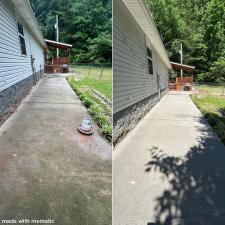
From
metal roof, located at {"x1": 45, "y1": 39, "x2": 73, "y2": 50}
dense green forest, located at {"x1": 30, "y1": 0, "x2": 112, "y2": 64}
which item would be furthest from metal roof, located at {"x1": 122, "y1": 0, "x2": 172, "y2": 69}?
metal roof, located at {"x1": 45, "y1": 39, "x2": 73, "y2": 50}

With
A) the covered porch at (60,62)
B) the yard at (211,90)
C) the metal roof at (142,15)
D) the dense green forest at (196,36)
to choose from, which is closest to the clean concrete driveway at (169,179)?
the metal roof at (142,15)

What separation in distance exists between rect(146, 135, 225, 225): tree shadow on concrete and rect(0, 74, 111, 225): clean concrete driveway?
751mm

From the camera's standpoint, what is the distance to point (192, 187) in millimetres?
3758

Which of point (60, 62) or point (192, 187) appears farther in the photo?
point (60, 62)

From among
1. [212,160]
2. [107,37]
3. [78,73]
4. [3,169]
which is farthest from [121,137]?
[78,73]

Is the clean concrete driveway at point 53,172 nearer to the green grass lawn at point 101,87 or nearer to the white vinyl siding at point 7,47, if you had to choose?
the white vinyl siding at point 7,47

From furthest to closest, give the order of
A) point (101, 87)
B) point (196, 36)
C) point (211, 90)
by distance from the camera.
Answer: point (196, 36)
point (211, 90)
point (101, 87)

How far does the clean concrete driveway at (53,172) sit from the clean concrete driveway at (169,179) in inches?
11.8

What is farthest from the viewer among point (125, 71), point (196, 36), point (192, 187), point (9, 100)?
point (196, 36)

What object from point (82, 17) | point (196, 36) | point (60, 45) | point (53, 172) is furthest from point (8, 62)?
point (196, 36)

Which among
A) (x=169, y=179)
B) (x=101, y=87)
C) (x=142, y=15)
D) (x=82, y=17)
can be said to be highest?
(x=82, y=17)

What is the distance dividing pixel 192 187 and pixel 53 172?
6.30 feet

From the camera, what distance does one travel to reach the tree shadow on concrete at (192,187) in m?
3.02

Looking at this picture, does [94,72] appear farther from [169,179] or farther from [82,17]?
[169,179]
